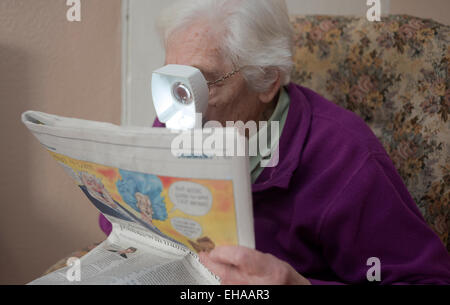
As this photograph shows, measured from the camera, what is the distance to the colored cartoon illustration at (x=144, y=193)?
61 centimetres

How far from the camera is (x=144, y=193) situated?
0.63 m

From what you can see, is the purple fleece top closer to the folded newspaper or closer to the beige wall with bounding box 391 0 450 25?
the folded newspaper

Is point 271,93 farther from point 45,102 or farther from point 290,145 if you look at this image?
point 45,102

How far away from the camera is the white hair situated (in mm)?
864

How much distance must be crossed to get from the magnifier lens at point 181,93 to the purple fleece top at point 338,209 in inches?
9.9

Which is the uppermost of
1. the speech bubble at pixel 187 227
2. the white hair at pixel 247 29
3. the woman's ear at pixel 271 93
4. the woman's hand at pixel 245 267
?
the white hair at pixel 247 29

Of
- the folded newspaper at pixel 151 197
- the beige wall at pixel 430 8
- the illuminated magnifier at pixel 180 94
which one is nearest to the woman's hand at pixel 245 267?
the folded newspaper at pixel 151 197

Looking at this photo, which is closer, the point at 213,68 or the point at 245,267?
the point at 245,267

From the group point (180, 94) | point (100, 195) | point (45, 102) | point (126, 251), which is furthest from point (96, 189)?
point (45, 102)

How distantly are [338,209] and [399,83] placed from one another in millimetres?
479

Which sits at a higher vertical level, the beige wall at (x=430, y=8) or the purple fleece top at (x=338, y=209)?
the beige wall at (x=430, y=8)

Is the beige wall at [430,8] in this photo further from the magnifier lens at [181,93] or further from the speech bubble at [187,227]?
the speech bubble at [187,227]
